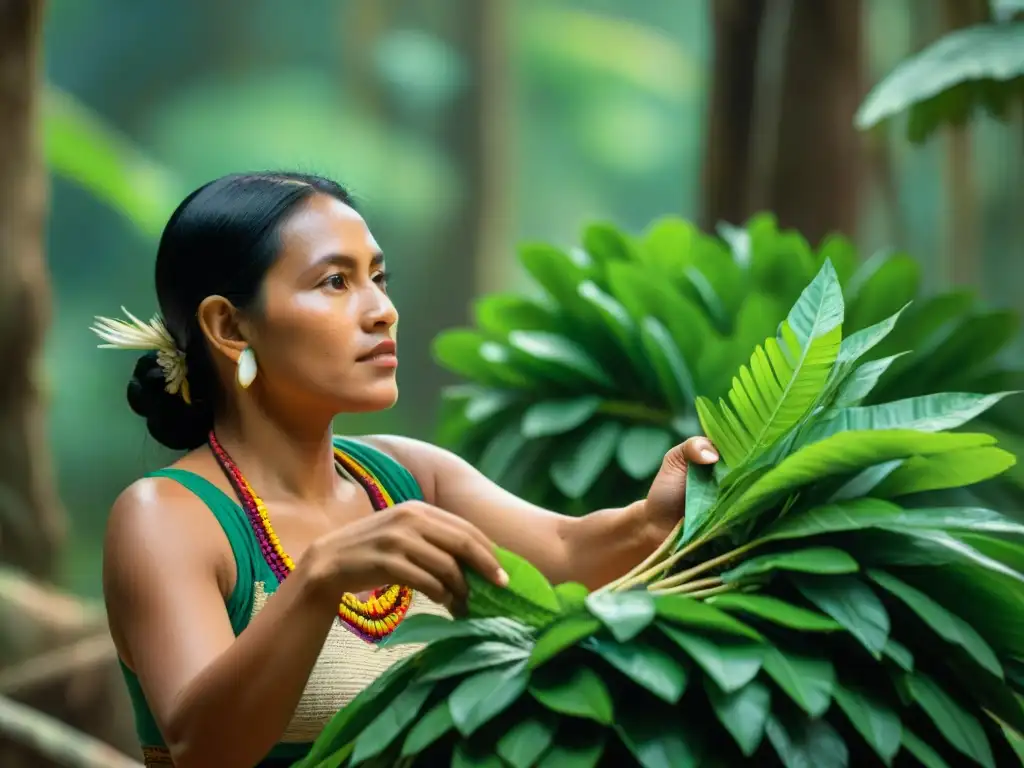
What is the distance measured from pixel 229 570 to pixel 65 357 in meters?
6.40

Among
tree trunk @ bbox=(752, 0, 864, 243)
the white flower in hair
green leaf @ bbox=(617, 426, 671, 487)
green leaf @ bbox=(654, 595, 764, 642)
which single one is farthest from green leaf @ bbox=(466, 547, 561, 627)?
tree trunk @ bbox=(752, 0, 864, 243)

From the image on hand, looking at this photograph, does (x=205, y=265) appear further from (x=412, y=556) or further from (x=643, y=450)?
(x=643, y=450)

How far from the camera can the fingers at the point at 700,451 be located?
150 centimetres

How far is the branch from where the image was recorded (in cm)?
305

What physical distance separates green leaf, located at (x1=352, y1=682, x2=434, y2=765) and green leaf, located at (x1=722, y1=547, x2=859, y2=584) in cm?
30

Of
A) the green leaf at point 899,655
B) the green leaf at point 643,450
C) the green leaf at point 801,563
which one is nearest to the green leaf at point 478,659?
the green leaf at point 801,563

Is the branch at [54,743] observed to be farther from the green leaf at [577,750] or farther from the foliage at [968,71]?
the foliage at [968,71]

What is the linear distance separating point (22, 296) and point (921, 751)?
323cm

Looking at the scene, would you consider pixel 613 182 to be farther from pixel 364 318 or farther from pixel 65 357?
pixel 364 318

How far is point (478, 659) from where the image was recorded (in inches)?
49.4

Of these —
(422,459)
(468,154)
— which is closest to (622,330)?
(422,459)

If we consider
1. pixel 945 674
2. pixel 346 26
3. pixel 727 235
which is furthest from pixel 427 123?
pixel 945 674

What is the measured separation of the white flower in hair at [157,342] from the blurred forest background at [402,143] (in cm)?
430

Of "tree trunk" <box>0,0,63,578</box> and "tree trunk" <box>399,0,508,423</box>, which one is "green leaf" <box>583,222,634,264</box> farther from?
"tree trunk" <box>399,0,508,423</box>
